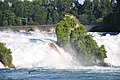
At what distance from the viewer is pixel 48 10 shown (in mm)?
158375

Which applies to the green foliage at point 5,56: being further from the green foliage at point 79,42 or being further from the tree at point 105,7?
the tree at point 105,7

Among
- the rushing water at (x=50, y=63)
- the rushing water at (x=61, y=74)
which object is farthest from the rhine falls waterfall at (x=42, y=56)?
the rushing water at (x=61, y=74)

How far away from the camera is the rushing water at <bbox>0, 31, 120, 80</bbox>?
43062 mm

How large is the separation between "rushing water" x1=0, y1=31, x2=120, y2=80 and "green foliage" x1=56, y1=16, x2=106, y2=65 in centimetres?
91

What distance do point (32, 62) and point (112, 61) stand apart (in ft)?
28.8

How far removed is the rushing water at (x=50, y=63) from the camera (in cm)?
4306

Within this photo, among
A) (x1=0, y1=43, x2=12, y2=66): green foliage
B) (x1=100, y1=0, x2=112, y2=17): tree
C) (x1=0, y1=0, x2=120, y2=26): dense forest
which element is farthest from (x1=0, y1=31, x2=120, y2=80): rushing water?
(x1=100, y1=0, x2=112, y2=17): tree

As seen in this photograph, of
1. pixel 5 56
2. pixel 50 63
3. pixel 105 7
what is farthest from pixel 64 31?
pixel 105 7

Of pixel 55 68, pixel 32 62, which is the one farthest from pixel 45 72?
pixel 32 62

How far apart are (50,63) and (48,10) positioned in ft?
351

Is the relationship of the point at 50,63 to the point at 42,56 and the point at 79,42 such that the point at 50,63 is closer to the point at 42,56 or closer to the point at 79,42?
the point at 42,56

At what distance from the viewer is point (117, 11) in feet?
355

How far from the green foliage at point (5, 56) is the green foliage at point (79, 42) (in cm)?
621

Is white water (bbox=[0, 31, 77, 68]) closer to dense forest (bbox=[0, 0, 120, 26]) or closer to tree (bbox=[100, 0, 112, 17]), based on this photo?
dense forest (bbox=[0, 0, 120, 26])
